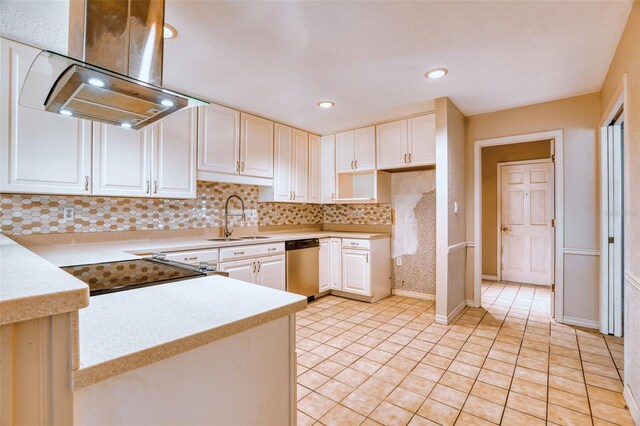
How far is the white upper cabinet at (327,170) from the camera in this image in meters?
4.48

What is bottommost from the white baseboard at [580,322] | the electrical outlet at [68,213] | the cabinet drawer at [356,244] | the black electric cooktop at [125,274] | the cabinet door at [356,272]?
the white baseboard at [580,322]

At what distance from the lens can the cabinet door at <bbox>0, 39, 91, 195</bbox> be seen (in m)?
2.04

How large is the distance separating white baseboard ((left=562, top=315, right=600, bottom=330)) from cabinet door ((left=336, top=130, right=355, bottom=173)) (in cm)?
291

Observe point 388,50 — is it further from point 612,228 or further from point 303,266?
point 612,228

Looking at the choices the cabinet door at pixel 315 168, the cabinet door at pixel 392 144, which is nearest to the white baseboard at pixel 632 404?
the cabinet door at pixel 392 144

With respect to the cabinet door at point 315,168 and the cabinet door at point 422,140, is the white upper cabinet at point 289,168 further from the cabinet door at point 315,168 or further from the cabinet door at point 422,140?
the cabinet door at point 422,140

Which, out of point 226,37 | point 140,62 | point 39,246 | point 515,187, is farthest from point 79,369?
point 515,187

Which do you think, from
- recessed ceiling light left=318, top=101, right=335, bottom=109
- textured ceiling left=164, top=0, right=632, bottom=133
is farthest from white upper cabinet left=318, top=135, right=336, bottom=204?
textured ceiling left=164, top=0, right=632, bottom=133

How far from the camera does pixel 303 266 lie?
386cm

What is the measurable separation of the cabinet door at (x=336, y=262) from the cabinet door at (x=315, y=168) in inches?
28.0

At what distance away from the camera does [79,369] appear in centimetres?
57

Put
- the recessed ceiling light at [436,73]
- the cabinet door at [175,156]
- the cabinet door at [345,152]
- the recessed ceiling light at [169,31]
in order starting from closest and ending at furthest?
1. the recessed ceiling light at [169,31]
2. the recessed ceiling light at [436,73]
3. the cabinet door at [175,156]
4. the cabinet door at [345,152]

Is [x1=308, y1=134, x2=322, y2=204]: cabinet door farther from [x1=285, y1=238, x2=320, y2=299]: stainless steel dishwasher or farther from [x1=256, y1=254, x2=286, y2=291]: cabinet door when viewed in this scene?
[x1=256, y1=254, x2=286, y2=291]: cabinet door

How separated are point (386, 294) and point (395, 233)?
2.80 ft
